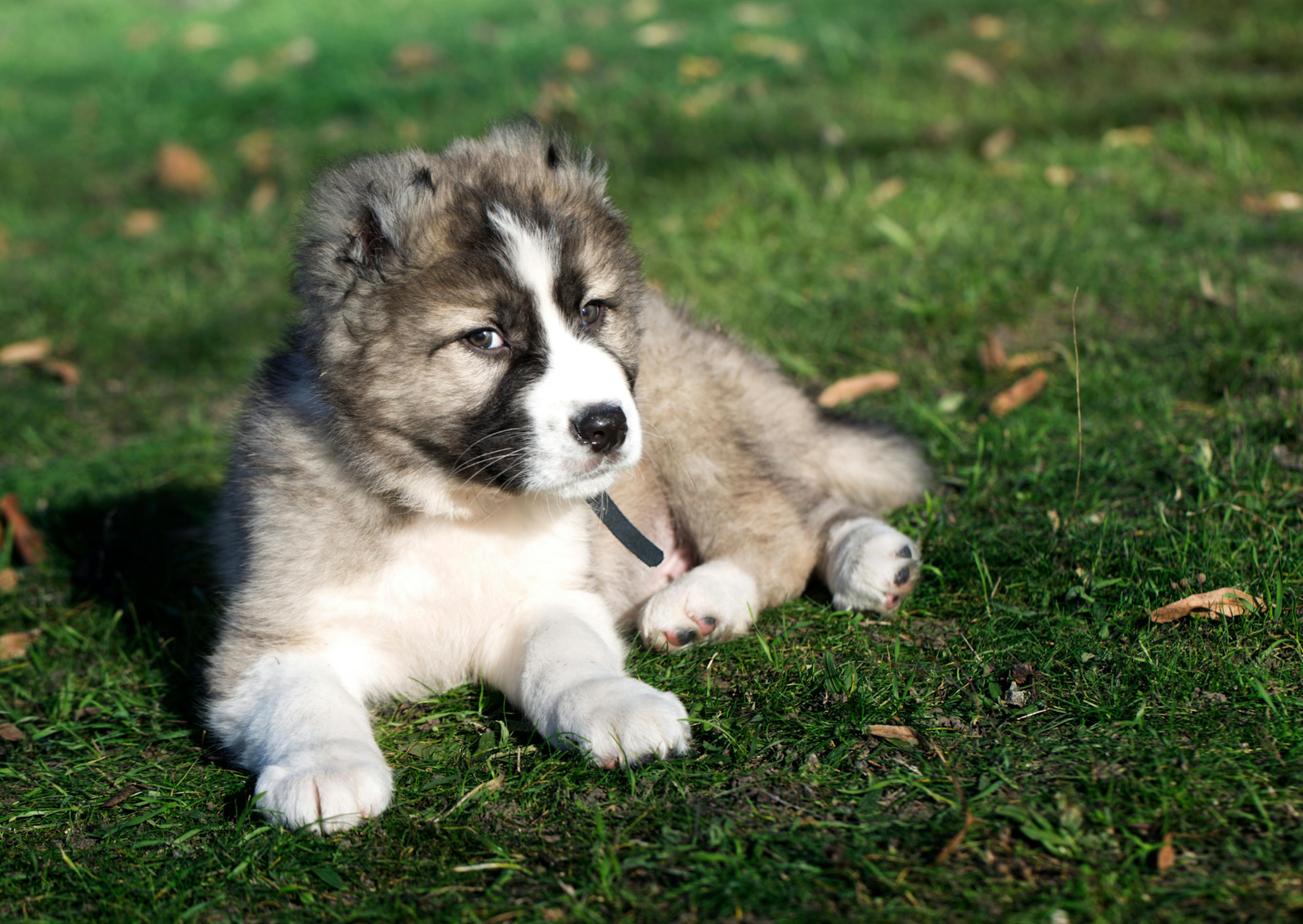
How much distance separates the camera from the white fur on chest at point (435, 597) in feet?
8.61

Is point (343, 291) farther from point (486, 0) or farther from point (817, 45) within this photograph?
point (486, 0)

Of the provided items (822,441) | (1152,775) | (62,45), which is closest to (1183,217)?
(822,441)

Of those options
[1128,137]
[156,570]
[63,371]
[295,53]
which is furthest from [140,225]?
[1128,137]

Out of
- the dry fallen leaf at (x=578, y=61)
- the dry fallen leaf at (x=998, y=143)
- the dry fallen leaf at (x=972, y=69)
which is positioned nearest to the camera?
the dry fallen leaf at (x=998, y=143)

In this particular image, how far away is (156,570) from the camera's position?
370 cm

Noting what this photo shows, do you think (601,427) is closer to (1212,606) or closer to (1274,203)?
(1212,606)

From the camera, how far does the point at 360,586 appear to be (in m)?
2.62

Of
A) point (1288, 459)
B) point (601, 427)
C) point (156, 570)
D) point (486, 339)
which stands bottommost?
point (156, 570)

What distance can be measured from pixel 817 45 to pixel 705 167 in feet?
7.95

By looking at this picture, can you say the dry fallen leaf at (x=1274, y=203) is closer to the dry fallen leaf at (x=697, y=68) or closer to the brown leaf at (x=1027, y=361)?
the brown leaf at (x=1027, y=361)

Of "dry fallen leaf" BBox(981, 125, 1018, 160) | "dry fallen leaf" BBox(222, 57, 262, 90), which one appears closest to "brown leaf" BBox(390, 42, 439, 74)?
"dry fallen leaf" BBox(222, 57, 262, 90)

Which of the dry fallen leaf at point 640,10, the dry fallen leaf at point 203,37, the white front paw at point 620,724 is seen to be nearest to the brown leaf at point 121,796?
the white front paw at point 620,724

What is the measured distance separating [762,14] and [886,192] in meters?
4.45

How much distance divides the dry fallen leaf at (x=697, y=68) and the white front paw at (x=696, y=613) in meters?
5.40
